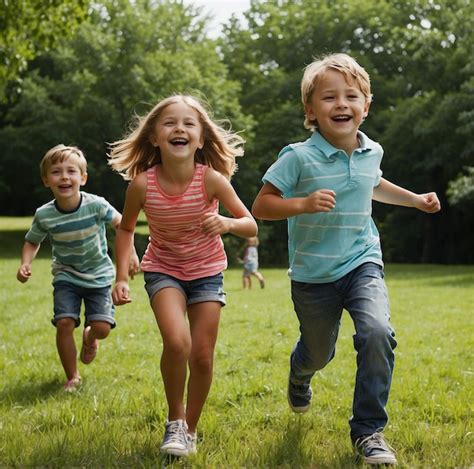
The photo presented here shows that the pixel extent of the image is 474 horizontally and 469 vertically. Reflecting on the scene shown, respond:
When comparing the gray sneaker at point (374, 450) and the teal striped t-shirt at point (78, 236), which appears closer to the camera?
the gray sneaker at point (374, 450)

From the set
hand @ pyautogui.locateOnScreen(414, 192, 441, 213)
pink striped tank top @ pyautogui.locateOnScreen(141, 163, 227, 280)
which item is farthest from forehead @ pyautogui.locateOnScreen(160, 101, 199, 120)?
hand @ pyautogui.locateOnScreen(414, 192, 441, 213)

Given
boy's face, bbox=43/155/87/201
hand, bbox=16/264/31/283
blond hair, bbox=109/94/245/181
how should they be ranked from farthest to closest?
boy's face, bbox=43/155/87/201
hand, bbox=16/264/31/283
blond hair, bbox=109/94/245/181

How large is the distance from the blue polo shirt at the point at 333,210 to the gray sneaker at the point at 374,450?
0.87 metres

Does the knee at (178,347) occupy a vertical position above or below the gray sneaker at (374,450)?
above

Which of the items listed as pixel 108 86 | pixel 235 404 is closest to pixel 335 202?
pixel 235 404

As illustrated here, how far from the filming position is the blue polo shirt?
435 cm

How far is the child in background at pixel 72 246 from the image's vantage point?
20.1ft

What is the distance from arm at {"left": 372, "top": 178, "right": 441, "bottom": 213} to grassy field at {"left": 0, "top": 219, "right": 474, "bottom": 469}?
1287 millimetres

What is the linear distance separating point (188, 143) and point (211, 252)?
2.10 ft

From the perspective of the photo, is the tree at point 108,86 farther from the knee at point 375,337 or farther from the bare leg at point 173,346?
the knee at point 375,337

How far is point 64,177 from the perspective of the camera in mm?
6062

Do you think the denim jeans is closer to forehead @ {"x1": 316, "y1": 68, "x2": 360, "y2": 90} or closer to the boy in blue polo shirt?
the boy in blue polo shirt

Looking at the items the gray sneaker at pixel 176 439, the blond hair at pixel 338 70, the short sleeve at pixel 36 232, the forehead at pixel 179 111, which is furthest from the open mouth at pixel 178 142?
the short sleeve at pixel 36 232

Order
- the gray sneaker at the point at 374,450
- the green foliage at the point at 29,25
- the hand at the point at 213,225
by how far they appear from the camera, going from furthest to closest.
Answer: the green foliage at the point at 29,25 → the hand at the point at 213,225 → the gray sneaker at the point at 374,450
